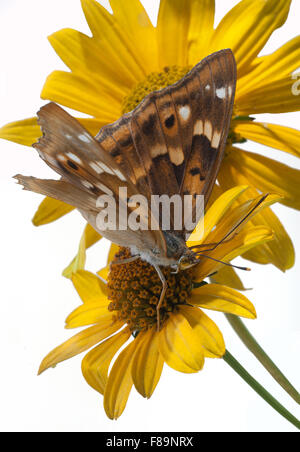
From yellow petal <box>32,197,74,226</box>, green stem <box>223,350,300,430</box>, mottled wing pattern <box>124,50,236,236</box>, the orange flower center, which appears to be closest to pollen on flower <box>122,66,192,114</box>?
the orange flower center

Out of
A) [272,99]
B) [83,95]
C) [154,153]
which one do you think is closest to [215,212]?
[154,153]

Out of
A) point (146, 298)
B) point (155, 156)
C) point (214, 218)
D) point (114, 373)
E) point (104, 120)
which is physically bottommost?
point (114, 373)

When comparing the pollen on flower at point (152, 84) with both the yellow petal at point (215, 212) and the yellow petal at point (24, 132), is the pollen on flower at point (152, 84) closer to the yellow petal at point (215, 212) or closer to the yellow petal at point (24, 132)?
the yellow petal at point (24, 132)

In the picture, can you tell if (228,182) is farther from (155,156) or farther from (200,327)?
(200,327)

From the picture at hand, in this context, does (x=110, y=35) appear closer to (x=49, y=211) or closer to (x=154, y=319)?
(x=49, y=211)

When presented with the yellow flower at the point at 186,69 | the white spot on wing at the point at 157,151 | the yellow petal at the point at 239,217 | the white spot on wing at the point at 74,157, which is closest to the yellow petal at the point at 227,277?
the yellow flower at the point at 186,69

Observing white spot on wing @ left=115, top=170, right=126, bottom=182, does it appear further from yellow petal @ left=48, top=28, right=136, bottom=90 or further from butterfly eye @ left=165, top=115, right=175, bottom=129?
yellow petal @ left=48, top=28, right=136, bottom=90

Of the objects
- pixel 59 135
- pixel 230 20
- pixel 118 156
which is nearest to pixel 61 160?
pixel 59 135
